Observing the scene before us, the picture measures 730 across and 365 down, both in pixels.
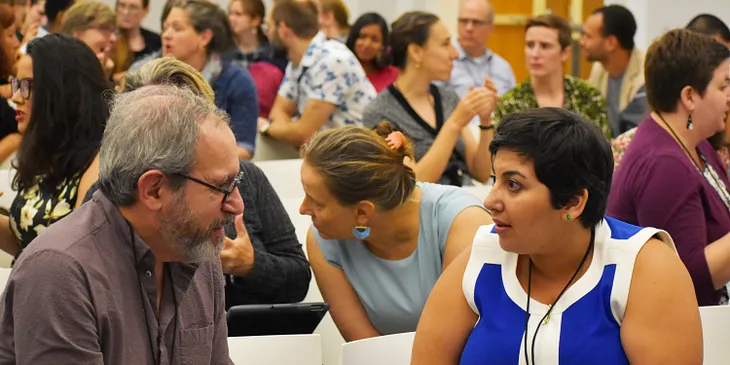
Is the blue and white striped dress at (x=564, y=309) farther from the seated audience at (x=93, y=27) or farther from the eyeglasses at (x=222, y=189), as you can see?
the seated audience at (x=93, y=27)

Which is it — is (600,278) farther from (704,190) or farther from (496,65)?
(496,65)

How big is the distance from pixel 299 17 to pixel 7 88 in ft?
5.91

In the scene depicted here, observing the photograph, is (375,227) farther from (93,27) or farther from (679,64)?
(93,27)

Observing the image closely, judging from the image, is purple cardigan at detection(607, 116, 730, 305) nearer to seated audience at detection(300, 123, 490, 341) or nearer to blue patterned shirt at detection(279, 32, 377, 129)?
seated audience at detection(300, 123, 490, 341)

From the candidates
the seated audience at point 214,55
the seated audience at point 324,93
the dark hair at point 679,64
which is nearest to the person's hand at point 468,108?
the seated audience at point 214,55

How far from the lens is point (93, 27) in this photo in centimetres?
502

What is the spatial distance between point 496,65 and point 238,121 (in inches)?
114

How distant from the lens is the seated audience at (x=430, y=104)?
450cm

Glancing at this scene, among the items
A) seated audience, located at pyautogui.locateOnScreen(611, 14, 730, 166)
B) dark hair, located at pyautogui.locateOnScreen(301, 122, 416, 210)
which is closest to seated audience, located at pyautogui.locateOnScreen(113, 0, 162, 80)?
seated audience, located at pyautogui.locateOnScreen(611, 14, 730, 166)

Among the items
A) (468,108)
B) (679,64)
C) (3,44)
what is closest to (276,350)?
(679,64)

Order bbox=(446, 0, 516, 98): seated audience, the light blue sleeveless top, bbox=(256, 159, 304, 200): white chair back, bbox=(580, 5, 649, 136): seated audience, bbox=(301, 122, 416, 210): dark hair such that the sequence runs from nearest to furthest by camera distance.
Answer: bbox=(301, 122, 416, 210): dark hair
the light blue sleeveless top
bbox=(256, 159, 304, 200): white chair back
bbox=(580, 5, 649, 136): seated audience
bbox=(446, 0, 516, 98): seated audience

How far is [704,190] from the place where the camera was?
315cm

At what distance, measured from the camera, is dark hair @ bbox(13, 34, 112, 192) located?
318cm

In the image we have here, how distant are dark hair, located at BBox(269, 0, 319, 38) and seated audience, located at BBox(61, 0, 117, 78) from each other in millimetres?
1308
